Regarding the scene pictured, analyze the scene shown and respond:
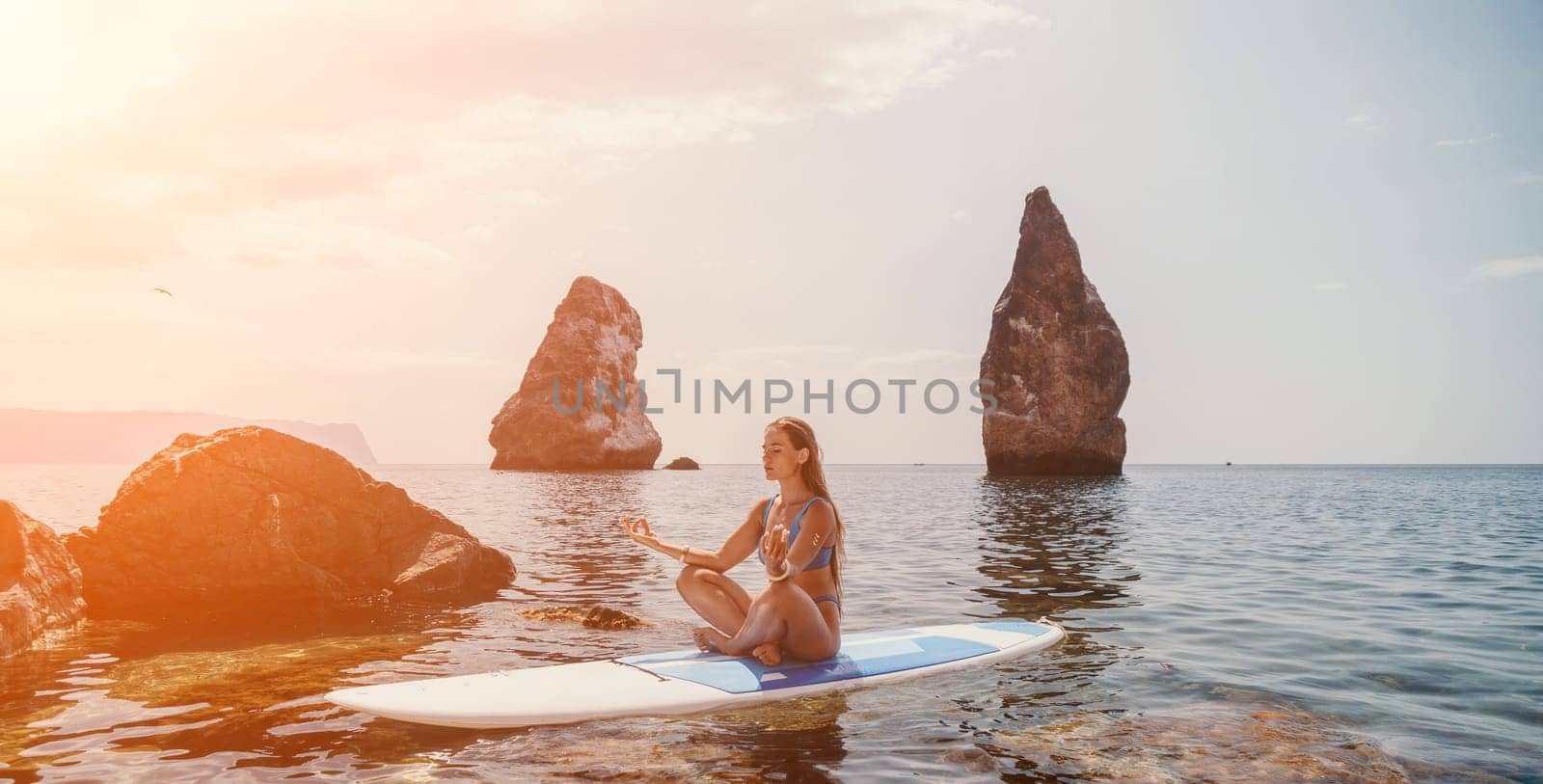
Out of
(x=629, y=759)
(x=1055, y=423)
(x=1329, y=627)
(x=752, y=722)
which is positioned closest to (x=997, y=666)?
(x=752, y=722)

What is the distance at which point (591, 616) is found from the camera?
1045 cm

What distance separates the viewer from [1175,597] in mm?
12438

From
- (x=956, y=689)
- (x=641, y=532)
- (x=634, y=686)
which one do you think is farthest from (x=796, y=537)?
(x=956, y=689)

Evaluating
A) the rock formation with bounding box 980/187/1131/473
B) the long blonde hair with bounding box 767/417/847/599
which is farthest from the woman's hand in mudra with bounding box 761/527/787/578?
the rock formation with bounding box 980/187/1131/473

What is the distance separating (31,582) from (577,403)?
288ft

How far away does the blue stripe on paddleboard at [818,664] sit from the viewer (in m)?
6.80

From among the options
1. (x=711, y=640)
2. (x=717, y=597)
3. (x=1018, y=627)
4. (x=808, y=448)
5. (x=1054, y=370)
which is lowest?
(x=1018, y=627)

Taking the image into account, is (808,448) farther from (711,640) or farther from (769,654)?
(711,640)

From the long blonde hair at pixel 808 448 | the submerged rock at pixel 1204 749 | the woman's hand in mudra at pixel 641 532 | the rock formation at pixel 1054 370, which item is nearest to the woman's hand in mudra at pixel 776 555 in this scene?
the long blonde hair at pixel 808 448

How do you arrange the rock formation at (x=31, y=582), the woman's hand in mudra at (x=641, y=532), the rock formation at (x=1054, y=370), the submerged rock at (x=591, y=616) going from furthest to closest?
1. the rock formation at (x=1054, y=370)
2. the submerged rock at (x=591, y=616)
3. the rock formation at (x=31, y=582)
4. the woman's hand in mudra at (x=641, y=532)

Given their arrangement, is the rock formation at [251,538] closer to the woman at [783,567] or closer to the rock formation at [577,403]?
the woman at [783,567]

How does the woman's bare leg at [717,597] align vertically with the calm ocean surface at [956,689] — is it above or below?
above

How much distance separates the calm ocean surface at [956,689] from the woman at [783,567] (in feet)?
1.79

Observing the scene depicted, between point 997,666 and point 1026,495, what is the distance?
113 feet
